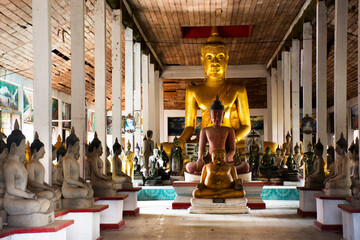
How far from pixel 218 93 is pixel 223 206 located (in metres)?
4.91

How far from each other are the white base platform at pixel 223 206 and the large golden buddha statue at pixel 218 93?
4170 mm

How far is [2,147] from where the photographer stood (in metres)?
4.89

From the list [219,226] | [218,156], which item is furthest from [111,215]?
[218,156]

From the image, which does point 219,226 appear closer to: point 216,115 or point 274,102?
point 216,115

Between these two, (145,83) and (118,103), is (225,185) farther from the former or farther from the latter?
(145,83)

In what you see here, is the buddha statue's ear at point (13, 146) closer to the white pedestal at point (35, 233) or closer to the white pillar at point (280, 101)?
the white pedestal at point (35, 233)

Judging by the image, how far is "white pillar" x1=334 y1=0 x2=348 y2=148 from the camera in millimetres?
8305

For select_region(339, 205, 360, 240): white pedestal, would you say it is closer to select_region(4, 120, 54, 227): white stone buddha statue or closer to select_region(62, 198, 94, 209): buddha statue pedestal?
select_region(62, 198, 94, 209): buddha statue pedestal

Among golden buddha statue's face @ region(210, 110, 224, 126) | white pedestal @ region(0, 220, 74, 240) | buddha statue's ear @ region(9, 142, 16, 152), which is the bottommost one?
white pedestal @ region(0, 220, 74, 240)

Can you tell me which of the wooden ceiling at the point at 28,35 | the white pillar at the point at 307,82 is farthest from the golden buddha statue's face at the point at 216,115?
the wooden ceiling at the point at 28,35

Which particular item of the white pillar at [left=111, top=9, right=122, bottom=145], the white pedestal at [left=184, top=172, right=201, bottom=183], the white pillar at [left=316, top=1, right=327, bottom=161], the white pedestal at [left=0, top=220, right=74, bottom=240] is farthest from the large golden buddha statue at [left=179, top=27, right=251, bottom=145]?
the white pedestal at [left=0, top=220, right=74, bottom=240]

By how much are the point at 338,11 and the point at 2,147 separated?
6.31 metres

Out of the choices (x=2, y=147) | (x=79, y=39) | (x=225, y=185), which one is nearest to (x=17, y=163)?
(x=2, y=147)

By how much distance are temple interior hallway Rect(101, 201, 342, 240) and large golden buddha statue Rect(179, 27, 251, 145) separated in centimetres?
391
